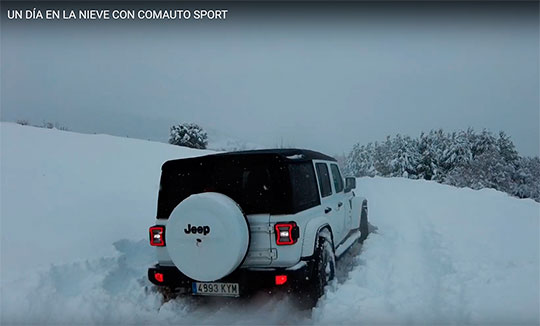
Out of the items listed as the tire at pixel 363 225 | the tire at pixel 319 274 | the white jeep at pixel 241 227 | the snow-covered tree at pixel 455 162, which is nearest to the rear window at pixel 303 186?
the white jeep at pixel 241 227

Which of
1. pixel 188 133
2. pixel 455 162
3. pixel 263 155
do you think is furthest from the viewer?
pixel 455 162

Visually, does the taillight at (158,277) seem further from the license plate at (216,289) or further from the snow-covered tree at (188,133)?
the snow-covered tree at (188,133)

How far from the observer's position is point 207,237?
343cm

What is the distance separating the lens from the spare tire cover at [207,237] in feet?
11.2

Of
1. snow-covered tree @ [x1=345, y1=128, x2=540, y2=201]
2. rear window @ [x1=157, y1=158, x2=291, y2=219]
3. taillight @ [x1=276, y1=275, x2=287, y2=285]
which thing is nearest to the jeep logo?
rear window @ [x1=157, y1=158, x2=291, y2=219]

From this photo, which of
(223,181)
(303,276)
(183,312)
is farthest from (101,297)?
(303,276)

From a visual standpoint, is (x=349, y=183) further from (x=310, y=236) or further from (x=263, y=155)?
(x=263, y=155)

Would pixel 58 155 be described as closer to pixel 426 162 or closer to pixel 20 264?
pixel 20 264

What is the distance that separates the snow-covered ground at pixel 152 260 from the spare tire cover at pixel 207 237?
719 mm

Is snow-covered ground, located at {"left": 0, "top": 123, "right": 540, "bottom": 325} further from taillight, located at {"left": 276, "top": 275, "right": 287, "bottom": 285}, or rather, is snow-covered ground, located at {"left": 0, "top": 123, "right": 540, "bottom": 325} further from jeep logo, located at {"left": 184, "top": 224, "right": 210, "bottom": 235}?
jeep logo, located at {"left": 184, "top": 224, "right": 210, "bottom": 235}

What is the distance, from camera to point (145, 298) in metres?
4.34

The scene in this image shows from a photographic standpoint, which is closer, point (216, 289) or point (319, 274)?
point (216, 289)

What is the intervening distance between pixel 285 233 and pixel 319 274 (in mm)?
746

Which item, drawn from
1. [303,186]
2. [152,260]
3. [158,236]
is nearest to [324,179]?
[303,186]
